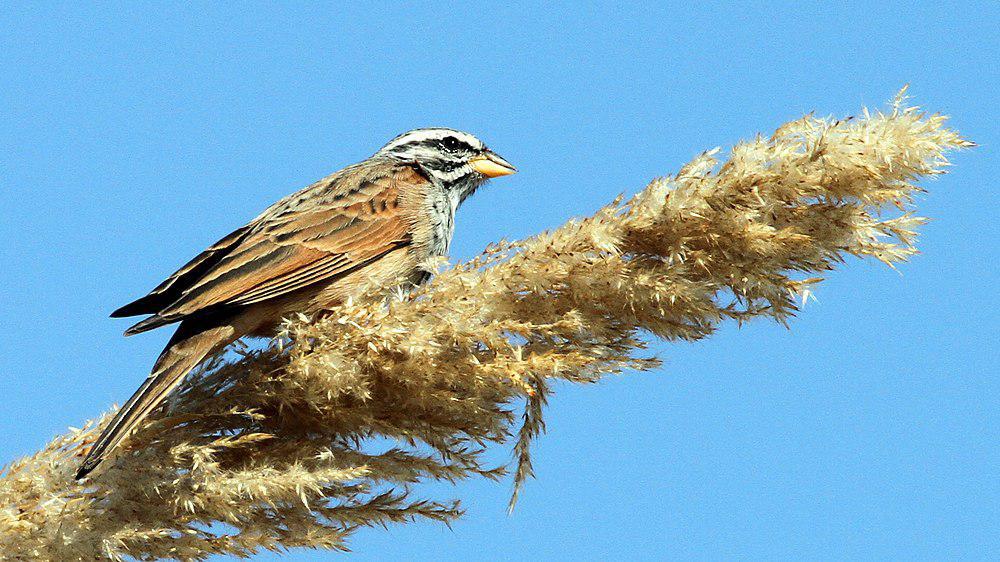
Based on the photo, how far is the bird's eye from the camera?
17.9 feet

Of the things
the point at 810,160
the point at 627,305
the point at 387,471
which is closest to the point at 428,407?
the point at 387,471

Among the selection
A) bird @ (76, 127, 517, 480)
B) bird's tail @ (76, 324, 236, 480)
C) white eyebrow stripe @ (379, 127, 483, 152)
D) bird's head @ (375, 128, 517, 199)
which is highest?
white eyebrow stripe @ (379, 127, 483, 152)

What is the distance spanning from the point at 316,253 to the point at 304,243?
0.23 feet

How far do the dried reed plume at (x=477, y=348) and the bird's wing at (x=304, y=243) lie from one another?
0.93 metres

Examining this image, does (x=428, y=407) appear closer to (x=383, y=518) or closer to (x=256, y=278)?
(x=383, y=518)

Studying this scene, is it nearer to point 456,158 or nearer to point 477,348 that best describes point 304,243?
point 456,158

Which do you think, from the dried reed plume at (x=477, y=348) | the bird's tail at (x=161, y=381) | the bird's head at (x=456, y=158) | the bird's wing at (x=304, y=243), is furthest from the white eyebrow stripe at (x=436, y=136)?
the dried reed plume at (x=477, y=348)

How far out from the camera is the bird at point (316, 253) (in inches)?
153

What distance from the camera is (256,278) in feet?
13.6

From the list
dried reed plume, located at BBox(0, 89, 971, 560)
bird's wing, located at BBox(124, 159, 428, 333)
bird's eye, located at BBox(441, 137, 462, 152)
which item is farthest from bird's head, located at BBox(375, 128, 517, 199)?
dried reed plume, located at BBox(0, 89, 971, 560)

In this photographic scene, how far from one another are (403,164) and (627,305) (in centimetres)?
261

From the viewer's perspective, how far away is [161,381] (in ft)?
11.2

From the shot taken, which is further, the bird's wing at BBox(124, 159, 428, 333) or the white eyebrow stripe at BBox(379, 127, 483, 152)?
the white eyebrow stripe at BBox(379, 127, 483, 152)

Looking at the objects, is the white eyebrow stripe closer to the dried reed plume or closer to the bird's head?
the bird's head
